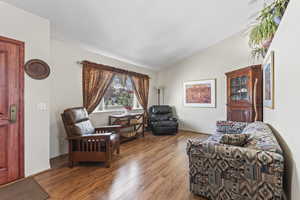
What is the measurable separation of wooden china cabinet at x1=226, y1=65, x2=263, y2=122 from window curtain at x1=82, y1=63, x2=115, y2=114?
3.29 metres

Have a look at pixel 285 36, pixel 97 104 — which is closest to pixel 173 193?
pixel 285 36

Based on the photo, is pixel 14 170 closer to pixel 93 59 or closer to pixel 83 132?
pixel 83 132

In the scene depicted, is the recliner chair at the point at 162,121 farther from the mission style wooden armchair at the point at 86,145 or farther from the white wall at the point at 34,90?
the white wall at the point at 34,90

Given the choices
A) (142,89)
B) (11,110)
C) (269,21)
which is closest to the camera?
(269,21)

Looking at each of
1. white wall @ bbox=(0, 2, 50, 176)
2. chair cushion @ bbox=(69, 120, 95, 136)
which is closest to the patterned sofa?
chair cushion @ bbox=(69, 120, 95, 136)

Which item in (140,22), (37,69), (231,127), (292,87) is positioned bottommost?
(231,127)

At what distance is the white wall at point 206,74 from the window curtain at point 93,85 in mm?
2733

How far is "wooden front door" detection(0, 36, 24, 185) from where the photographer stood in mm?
2074

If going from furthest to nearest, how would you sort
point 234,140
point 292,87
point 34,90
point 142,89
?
point 142,89 → point 34,90 → point 234,140 → point 292,87

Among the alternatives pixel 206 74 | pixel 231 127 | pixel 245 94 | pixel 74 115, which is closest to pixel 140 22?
pixel 74 115

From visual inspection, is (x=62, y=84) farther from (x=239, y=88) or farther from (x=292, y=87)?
(x=239, y=88)

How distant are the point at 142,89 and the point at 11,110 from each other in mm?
3664

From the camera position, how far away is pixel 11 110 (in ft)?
7.03

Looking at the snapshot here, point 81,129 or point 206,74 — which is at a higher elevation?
point 206,74
